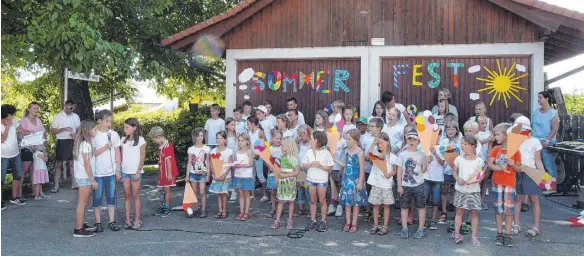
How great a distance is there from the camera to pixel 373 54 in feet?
34.3

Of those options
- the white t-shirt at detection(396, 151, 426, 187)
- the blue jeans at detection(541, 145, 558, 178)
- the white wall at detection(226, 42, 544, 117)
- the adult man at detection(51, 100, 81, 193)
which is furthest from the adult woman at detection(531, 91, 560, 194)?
the adult man at detection(51, 100, 81, 193)

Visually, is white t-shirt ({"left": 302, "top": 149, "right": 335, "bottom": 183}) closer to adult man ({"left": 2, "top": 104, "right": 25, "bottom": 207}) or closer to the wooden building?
the wooden building

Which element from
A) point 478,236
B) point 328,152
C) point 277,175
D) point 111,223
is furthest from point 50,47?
point 478,236

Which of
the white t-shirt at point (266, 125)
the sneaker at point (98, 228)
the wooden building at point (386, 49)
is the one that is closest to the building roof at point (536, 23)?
the wooden building at point (386, 49)

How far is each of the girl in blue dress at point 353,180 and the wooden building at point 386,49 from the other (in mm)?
3669

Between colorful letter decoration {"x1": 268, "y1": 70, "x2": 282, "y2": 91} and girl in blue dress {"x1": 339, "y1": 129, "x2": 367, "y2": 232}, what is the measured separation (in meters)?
4.36

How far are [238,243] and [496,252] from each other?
112 inches

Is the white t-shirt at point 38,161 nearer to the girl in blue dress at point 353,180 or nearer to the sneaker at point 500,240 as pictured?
the girl in blue dress at point 353,180

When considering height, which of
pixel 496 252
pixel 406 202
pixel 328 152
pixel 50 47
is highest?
pixel 50 47

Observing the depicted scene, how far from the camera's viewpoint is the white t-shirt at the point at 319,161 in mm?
6973

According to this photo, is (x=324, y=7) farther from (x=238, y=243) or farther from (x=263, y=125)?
(x=238, y=243)

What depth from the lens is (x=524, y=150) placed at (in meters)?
6.56

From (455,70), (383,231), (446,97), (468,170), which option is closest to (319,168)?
(383,231)

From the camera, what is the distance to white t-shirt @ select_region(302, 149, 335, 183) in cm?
697
